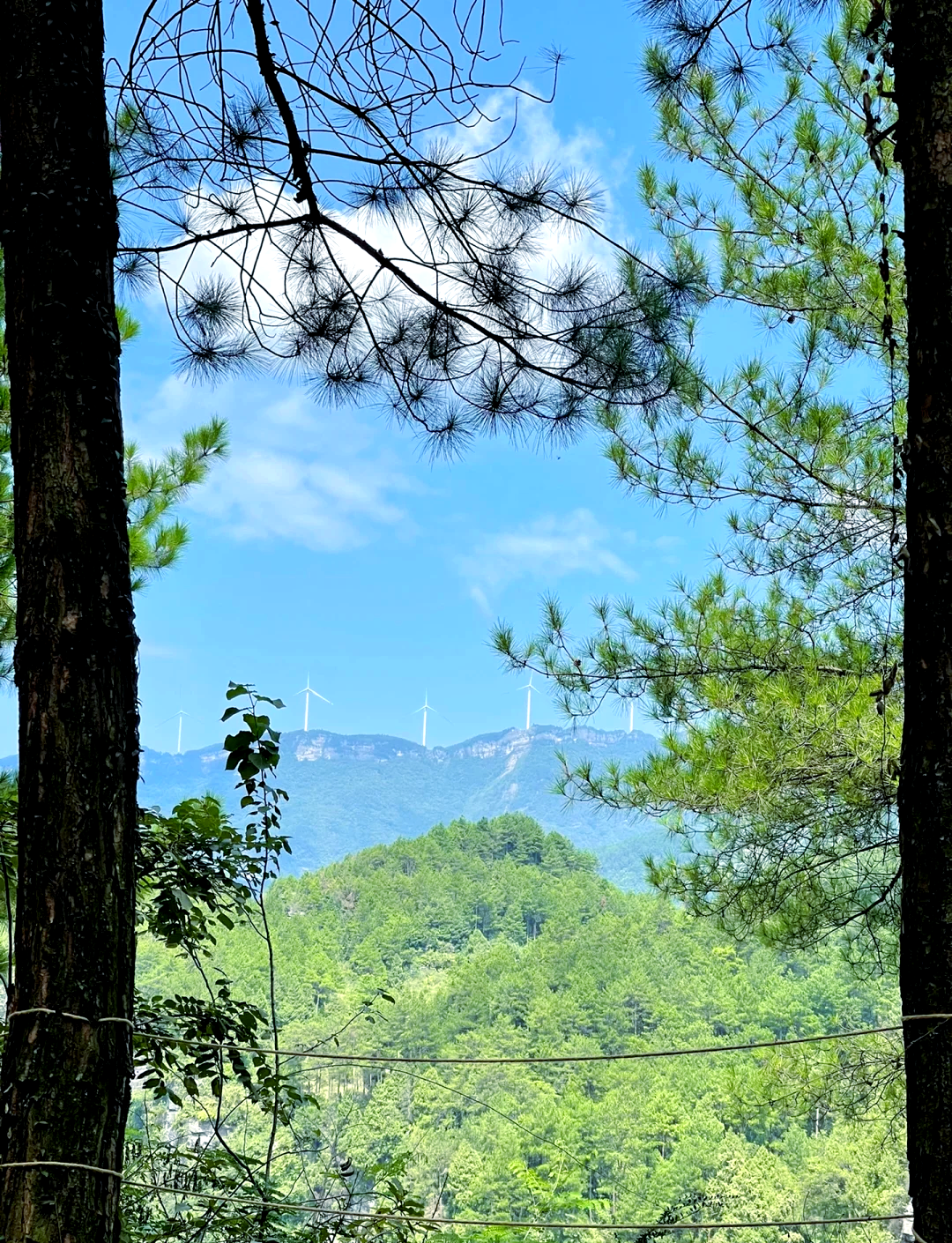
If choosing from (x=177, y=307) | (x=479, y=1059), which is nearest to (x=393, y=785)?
(x=177, y=307)

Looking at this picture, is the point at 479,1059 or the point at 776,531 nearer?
the point at 479,1059

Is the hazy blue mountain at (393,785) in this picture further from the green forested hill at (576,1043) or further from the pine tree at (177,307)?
the pine tree at (177,307)

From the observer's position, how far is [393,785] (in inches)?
3893

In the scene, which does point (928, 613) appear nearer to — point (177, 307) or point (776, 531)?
point (177, 307)

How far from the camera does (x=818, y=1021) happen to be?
55.3ft

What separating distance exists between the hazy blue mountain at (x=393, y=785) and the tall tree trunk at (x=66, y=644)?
A: 83383 mm

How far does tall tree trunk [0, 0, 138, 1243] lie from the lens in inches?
43.0

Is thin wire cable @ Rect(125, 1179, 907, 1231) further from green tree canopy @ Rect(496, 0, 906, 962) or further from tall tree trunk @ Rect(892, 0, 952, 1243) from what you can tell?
green tree canopy @ Rect(496, 0, 906, 962)

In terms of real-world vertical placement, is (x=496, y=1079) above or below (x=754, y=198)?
below

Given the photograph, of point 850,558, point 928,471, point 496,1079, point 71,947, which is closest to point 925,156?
point 928,471

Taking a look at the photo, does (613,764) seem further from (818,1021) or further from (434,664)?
(434,664)

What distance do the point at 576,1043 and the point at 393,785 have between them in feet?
253

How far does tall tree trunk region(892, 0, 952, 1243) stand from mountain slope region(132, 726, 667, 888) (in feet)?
270

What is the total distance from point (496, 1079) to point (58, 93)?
21893 millimetres
